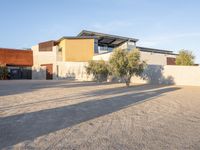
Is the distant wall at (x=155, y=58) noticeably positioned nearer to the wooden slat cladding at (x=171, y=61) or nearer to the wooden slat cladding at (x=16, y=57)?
the wooden slat cladding at (x=171, y=61)

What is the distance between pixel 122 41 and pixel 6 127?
40962 millimetres

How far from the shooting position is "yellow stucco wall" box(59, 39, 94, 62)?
38156 mm

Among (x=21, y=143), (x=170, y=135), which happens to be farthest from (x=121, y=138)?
(x=21, y=143)

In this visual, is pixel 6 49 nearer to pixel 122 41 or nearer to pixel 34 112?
pixel 122 41

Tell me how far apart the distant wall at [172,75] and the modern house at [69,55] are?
7459 millimetres

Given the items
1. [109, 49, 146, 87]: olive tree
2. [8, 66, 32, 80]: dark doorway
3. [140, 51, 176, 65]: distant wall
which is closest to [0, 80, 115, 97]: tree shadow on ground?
[109, 49, 146, 87]: olive tree

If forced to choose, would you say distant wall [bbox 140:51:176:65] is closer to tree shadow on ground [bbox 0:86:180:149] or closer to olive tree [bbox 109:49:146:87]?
olive tree [bbox 109:49:146:87]

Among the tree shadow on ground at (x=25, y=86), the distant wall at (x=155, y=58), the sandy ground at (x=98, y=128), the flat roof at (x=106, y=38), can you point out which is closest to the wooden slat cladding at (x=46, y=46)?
the flat roof at (x=106, y=38)

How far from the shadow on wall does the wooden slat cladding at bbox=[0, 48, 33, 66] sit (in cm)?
2388

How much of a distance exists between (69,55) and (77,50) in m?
1.59

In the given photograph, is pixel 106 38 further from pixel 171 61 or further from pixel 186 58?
pixel 186 58

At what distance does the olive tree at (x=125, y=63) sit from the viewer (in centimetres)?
2128

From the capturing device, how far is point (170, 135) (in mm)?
5801

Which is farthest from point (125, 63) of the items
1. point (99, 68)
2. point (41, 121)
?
point (41, 121)
